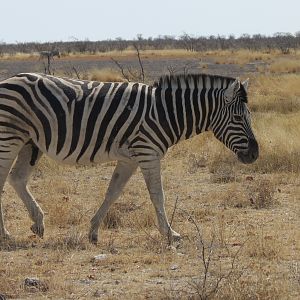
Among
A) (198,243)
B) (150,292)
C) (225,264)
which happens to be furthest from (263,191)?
(150,292)

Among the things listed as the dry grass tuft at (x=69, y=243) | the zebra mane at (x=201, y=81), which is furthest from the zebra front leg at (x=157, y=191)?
the zebra mane at (x=201, y=81)

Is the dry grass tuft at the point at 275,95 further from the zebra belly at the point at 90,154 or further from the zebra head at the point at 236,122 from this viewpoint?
the zebra belly at the point at 90,154

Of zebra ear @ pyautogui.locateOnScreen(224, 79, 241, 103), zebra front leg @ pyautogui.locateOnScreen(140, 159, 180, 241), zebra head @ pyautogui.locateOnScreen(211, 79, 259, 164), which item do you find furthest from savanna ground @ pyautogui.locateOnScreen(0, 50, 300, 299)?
zebra ear @ pyautogui.locateOnScreen(224, 79, 241, 103)

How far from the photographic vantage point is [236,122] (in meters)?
8.66

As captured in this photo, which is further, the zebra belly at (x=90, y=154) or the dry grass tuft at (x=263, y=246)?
the zebra belly at (x=90, y=154)

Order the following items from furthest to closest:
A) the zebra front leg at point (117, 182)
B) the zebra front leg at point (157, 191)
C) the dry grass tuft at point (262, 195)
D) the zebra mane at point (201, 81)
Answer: the dry grass tuft at point (262, 195) < the zebra mane at point (201, 81) < the zebra front leg at point (117, 182) < the zebra front leg at point (157, 191)

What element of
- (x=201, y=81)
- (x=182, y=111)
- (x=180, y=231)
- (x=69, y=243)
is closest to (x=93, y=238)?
(x=69, y=243)

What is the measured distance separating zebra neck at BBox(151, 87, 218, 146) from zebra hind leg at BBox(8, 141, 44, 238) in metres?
1.55

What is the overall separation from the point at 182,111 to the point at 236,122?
647 mm

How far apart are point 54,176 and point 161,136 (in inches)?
175

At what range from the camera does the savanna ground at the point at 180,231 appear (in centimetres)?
634

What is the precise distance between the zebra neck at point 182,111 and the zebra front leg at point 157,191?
0.39 m

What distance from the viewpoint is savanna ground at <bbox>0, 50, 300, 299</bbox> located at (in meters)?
6.34

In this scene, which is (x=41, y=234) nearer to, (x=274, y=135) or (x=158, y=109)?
(x=158, y=109)
